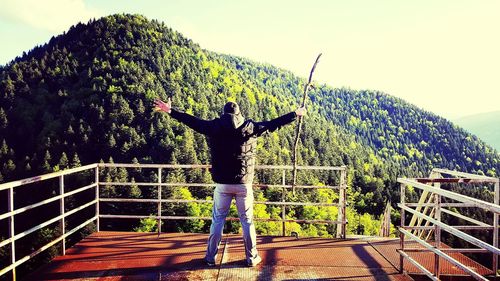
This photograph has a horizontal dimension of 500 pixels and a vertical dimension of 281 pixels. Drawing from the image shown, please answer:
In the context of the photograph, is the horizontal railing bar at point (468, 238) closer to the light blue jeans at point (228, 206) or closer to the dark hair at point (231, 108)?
the light blue jeans at point (228, 206)

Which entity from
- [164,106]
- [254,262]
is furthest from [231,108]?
[254,262]

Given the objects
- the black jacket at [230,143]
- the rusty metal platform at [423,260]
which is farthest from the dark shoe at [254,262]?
the rusty metal platform at [423,260]

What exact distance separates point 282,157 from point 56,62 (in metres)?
60.4

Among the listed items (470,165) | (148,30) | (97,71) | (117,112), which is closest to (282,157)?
(117,112)

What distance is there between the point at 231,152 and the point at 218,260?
61.8 inches

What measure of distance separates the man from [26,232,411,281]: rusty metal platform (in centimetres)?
53

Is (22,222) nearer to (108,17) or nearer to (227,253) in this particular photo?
(227,253)

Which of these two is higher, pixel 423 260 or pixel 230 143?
pixel 230 143

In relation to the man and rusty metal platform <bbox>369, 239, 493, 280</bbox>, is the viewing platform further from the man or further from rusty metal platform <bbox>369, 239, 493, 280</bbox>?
the man

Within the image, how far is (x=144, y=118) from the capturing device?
7450 centimetres

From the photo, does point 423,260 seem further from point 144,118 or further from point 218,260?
point 144,118

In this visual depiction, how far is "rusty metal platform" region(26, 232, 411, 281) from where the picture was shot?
4.73 meters

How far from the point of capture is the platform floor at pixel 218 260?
186 inches

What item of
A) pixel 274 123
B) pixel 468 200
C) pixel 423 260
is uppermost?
pixel 274 123
